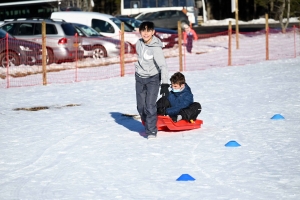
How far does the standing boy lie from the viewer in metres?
10.7

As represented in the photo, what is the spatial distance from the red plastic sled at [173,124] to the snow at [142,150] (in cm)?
11

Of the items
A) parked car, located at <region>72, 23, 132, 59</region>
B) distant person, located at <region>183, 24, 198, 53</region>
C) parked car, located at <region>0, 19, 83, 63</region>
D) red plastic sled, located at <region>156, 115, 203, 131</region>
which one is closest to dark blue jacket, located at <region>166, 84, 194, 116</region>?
red plastic sled, located at <region>156, 115, 203, 131</region>

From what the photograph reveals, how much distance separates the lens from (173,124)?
11.1m

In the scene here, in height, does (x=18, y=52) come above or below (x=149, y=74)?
below

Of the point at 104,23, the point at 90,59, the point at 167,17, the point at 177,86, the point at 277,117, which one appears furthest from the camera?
the point at 167,17

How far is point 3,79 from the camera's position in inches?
830

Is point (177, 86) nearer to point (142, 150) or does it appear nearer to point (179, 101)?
point (179, 101)

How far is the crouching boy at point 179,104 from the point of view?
11039 millimetres

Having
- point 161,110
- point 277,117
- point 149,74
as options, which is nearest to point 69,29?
point 277,117

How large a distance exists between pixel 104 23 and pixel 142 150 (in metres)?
20.6

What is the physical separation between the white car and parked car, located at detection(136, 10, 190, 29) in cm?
1619

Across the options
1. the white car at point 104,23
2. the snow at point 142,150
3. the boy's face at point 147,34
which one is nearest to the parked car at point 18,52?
the snow at point 142,150

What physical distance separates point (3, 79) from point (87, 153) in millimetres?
11620

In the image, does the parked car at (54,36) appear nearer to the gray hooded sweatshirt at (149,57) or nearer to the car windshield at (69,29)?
the car windshield at (69,29)
